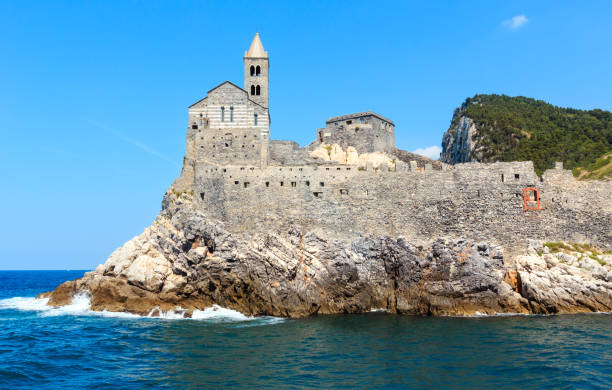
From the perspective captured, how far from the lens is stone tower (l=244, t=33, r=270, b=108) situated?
1848 inches

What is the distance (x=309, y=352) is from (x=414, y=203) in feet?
61.4

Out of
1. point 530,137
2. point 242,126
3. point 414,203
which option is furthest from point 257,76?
point 530,137

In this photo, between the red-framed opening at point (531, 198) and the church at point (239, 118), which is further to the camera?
the church at point (239, 118)

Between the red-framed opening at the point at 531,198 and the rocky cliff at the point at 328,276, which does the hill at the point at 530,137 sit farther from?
the rocky cliff at the point at 328,276

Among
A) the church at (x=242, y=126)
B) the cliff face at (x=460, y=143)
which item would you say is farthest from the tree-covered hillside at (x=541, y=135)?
the church at (x=242, y=126)

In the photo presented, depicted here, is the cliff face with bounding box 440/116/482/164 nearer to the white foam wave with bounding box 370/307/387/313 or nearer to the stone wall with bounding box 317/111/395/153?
the stone wall with bounding box 317/111/395/153

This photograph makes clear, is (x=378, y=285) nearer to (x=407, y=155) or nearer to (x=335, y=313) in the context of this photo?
Answer: (x=335, y=313)

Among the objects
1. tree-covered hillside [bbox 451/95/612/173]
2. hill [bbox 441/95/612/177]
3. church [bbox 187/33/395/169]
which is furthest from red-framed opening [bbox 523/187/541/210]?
tree-covered hillside [bbox 451/95/612/173]

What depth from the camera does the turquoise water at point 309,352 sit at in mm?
18969

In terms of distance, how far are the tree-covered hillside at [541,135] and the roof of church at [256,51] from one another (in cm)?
3918

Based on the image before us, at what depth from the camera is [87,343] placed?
25672 mm

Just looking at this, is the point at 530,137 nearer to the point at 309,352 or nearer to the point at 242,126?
the point at 242,126

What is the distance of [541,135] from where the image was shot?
235ft

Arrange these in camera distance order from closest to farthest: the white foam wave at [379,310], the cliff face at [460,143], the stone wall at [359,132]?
the white foam wave at [379,310], the stone wall at [359,132], the cliff face at [460,143]
